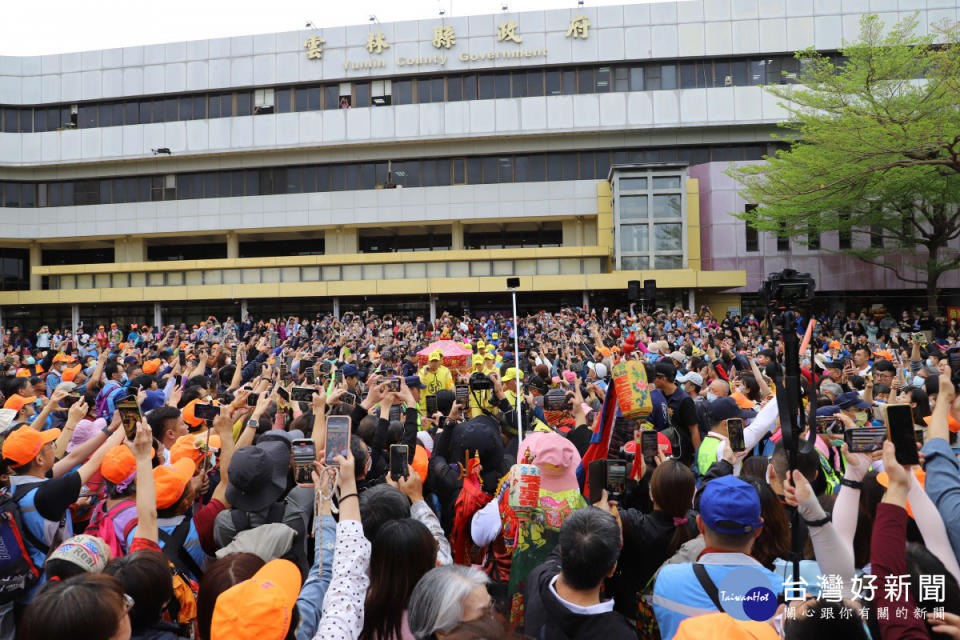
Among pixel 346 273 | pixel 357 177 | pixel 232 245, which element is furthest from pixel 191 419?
pixel 232 245

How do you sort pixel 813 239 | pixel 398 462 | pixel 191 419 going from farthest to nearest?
pixel 813 239 → pixel 191 419 → pixel 398 462

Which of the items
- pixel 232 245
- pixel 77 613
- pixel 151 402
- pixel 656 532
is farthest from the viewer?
pixel 232 245

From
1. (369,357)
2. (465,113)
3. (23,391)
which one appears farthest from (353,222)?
(23,391)

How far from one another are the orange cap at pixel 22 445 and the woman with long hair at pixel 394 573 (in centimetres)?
249

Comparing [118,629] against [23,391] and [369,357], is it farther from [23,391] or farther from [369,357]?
[369,357]

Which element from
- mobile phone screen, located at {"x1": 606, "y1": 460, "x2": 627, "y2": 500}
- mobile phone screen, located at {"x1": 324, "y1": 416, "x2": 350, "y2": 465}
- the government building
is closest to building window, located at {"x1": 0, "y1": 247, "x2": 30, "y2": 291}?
the government building

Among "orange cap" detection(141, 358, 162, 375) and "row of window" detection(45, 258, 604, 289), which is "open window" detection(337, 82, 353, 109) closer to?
"row of window" detection(45, 258, 604, 289)

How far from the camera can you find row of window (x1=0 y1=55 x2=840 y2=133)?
31.9m

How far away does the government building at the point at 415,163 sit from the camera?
30.7 metres

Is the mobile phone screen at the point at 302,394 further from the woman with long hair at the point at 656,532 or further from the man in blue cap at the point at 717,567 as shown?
the man in blue cap at the point at 717,567

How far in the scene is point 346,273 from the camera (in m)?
32.2

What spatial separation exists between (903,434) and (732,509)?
76 cm

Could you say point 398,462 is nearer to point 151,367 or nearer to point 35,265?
point 151,367

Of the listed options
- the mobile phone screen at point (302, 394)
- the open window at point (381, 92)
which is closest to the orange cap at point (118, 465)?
the mobile phone screen at point (302, 394)
